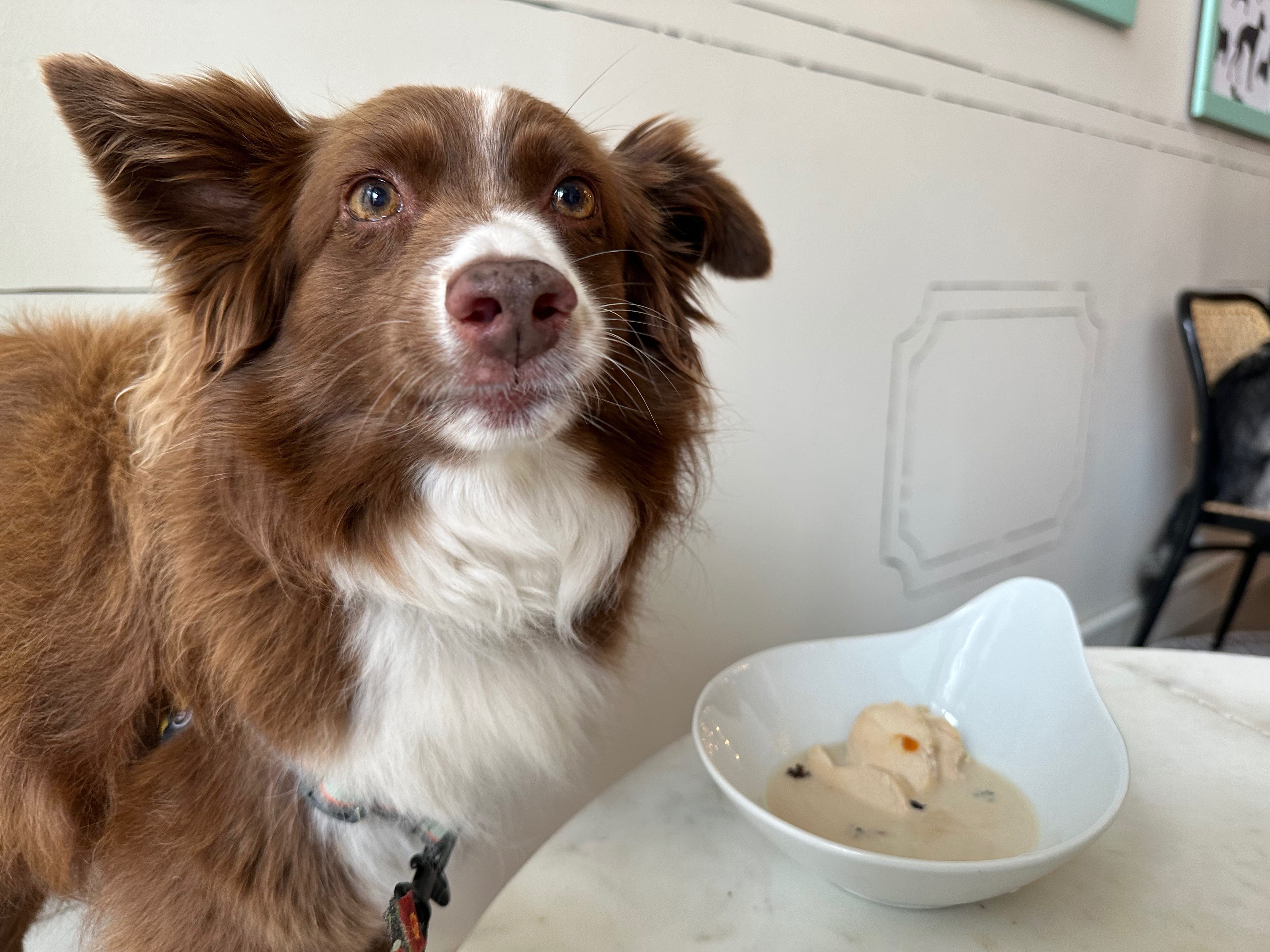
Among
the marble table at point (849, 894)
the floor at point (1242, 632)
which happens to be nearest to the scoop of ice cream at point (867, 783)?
the marble table at point (849, 894)

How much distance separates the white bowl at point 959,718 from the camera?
2.19ft

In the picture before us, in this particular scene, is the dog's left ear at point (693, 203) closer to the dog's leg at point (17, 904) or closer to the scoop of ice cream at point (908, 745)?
the scoop of ice cream at point (908, 745)

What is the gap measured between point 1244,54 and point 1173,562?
182 centimetres

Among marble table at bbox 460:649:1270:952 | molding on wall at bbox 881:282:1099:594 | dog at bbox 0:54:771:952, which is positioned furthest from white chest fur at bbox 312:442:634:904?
molding on wall at bbox 881:282:1099:594

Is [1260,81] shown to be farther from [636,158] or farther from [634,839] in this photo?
[634,839]

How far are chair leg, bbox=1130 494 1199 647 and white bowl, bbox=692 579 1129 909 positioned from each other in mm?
2117

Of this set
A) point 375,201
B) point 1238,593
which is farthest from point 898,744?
point 1238,593

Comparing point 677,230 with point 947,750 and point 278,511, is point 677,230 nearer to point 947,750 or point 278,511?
point 278,511

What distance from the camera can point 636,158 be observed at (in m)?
1.04

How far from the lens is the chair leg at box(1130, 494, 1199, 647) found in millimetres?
2680

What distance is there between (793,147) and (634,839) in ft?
4.35

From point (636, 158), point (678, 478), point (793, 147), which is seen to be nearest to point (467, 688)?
point (678, 478)

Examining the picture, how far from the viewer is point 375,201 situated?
0.78 metres

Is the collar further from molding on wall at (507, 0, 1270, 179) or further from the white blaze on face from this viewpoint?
molding on wall at (507, 0, 1270, 179)
